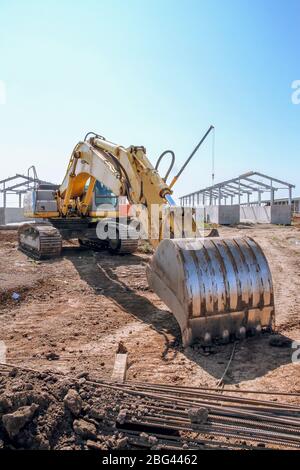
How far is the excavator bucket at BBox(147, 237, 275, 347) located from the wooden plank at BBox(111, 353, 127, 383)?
82cm

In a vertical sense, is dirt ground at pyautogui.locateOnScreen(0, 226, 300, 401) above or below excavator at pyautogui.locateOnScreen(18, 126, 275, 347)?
below

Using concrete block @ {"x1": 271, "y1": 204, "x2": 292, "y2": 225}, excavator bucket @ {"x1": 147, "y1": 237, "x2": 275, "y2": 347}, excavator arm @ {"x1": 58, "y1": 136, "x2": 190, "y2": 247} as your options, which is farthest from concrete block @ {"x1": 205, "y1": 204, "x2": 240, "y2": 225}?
excavator bucket @ {"x1": 147, "y1": 237, "x2": 275, "y2": 347}

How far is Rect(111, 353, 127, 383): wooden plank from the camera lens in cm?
372

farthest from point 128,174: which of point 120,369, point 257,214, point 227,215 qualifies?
point 257,214

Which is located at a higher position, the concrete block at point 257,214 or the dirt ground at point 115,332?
the concrete block at point 257,214

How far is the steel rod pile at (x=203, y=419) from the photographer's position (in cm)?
276

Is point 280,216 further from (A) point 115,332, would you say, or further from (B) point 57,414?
(B) point 57,414

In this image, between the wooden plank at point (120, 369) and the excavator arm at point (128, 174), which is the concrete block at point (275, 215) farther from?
the wooden plank at point (120, 369)

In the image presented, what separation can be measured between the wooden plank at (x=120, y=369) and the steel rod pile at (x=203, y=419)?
28 centimetres

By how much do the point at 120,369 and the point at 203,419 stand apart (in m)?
1.20

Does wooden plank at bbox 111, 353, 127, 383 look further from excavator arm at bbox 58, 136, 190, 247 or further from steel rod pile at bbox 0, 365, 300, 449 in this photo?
excavator arm at bbox 58, 136, 190, 247

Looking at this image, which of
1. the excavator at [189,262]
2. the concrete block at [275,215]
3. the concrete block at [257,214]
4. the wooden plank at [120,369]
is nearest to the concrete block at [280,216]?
the concrete block at [275,215]
